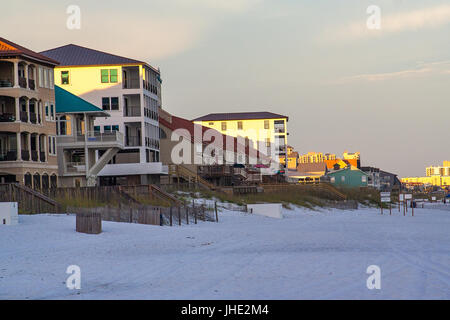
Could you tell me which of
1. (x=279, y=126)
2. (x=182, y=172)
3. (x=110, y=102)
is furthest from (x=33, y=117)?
(x=279, y=126)

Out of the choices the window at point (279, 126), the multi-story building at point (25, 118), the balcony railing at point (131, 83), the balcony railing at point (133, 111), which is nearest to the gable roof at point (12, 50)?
the multi-story building at point (25, 118)

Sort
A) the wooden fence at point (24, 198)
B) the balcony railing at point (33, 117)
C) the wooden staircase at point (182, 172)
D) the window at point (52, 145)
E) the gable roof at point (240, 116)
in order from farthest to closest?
the gable roof at point (240, 116) < the wooden staircase at point (182, 172) < the window at point (52, 145) < the balcony railing at point (33, 117) < the wooden fence at point (24, 198)

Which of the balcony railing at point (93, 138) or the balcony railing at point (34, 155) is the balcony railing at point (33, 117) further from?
the balcony railing at point (93, 138)

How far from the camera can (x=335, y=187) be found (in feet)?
241

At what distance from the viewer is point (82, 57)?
65.5m

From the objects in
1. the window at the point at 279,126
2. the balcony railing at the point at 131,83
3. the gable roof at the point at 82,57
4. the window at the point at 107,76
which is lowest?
the window at the point at 279,126

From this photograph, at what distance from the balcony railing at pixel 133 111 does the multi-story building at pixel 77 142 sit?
38.0 ft

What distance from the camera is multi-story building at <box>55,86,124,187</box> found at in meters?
51.2

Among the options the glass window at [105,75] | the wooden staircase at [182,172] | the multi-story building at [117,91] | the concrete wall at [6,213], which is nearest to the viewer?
the concrete wall at [6,213]

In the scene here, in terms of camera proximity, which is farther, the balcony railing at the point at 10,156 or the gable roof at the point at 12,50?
the balcony railing at the point at 10,156

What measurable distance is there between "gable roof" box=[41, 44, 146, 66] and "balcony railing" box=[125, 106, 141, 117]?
4.27 meters

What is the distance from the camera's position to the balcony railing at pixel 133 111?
65.1m
